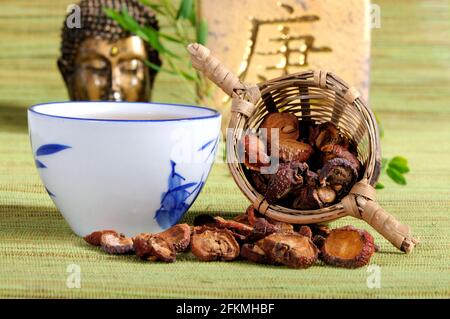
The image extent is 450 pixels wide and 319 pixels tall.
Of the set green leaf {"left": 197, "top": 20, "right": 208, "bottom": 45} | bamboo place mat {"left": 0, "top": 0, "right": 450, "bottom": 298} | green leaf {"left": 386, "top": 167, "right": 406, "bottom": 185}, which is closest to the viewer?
bamboo place mat {"left": 0, "top": 0, "right": 450, "bottom": 298}

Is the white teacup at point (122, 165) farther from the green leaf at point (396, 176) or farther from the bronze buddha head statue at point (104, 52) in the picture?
the bronze buddha head statue at point (104, 52)

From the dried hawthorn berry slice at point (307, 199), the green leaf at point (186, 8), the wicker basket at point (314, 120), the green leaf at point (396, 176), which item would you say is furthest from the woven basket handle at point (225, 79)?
the green leaf at point (186, 8)

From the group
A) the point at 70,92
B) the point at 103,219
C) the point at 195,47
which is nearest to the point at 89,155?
the point at 103,219

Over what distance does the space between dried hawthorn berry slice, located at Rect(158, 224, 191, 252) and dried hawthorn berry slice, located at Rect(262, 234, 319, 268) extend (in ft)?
0.25

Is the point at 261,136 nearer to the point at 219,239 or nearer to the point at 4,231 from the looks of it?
the point at 219,239

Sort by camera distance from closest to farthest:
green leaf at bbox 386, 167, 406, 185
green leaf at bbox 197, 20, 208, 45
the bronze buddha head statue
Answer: green leaf at bbox 386, 167, 406, 185
green leaf at bbox 197, 20, 208, 45
the bronze buddha head statue

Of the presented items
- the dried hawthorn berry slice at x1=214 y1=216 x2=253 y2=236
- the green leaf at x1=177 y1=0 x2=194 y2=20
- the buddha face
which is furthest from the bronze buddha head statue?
the dried hawthorn berry slice at x1=214 y1=216 x2=253 y2=236

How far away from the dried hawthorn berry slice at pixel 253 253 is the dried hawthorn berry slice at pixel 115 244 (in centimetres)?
11

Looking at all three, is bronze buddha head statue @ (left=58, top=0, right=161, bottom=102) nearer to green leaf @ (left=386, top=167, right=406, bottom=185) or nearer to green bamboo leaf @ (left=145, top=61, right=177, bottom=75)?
green bamboo leaf @ (left=145, top=61, right=177, bottom=75)

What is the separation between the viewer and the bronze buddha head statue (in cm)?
136

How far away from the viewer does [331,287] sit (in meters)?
0.70

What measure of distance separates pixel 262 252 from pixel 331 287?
8 cm

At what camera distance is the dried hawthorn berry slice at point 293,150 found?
0.85 m

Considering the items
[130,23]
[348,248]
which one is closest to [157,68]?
[130,23]
